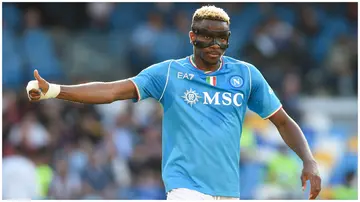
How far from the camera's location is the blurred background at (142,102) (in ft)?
45.8

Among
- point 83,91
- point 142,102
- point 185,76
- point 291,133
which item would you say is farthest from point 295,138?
point 142,102

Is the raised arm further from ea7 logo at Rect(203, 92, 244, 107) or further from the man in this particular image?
ea7 logo at Rect(203, 92, 244, 107)

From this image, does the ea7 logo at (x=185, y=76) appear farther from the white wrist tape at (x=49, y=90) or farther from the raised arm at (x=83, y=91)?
the white wrist tape at (x=49, y=90)

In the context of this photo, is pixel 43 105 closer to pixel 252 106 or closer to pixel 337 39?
pixel 337 39

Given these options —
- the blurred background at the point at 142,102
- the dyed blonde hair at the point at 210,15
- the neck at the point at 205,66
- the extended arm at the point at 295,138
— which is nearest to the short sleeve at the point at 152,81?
the neck at the point at 205,66

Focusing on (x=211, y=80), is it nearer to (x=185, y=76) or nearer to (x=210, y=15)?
(x=185, y=76)

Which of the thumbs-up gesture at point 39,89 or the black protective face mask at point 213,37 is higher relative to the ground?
the black protective face mask at point 213,37

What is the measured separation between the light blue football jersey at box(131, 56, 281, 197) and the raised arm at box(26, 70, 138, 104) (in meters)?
0.11

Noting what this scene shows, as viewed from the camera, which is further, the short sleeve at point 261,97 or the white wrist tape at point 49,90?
the short sleeve at point 261,97

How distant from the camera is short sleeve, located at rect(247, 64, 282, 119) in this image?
7287mm

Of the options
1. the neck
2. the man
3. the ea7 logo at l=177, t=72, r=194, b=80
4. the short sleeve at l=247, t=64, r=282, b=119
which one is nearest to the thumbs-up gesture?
the man

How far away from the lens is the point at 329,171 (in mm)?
14977

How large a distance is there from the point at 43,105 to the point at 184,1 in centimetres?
402

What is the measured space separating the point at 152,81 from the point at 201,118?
0.47 m
